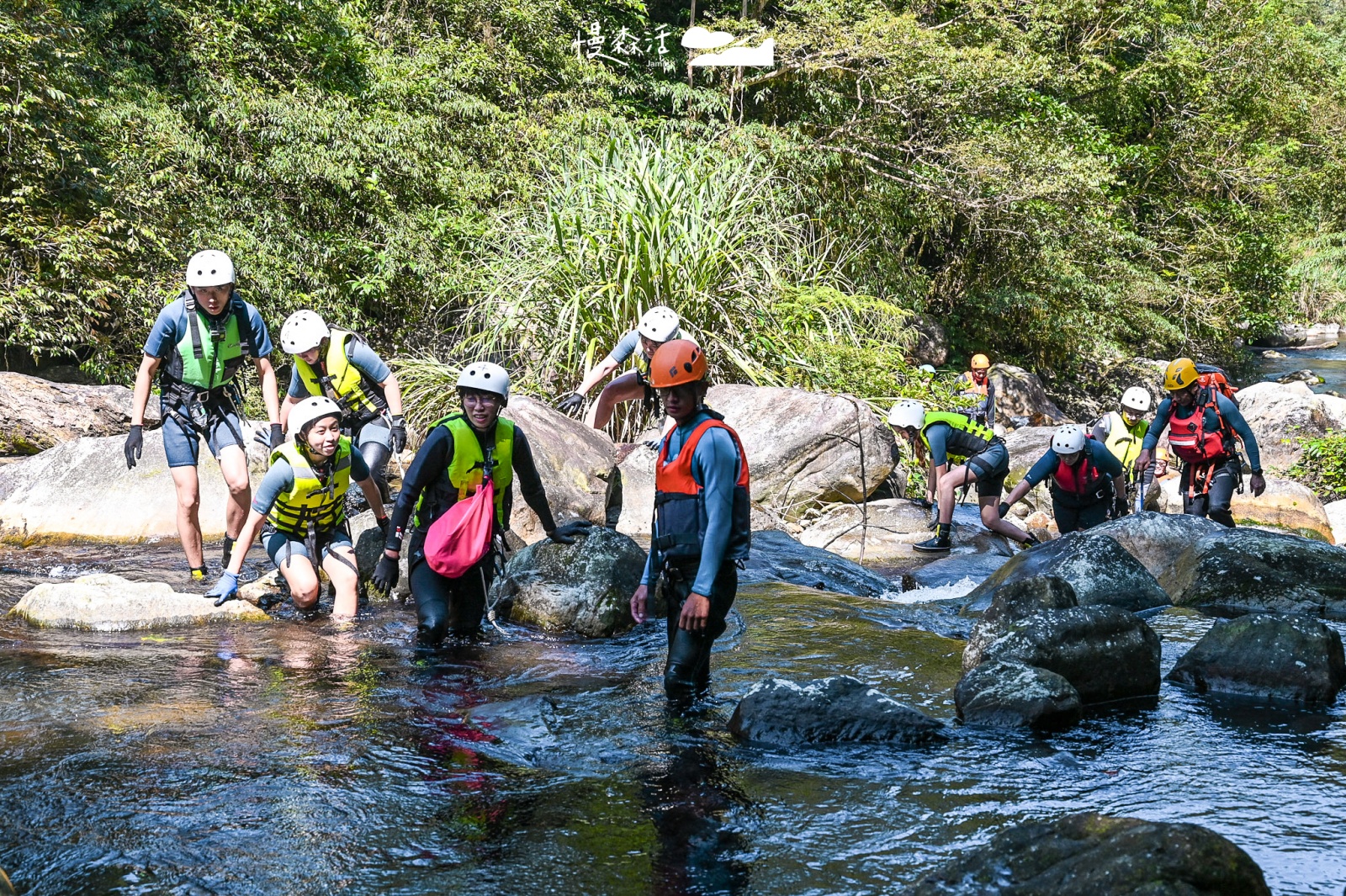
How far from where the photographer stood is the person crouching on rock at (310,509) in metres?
6.36

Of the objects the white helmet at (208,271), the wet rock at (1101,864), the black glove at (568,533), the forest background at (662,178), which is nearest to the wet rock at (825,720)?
the wet rock at (1101,864)

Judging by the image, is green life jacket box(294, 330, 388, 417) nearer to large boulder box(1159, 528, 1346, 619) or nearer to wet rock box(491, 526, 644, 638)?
wet rock box(491, 526, 644, 638)

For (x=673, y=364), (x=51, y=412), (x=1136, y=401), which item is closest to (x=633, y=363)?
(x=1136, y=401)

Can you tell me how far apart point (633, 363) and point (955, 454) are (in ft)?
9.67

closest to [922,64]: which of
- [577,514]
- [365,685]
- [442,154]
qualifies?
[442,154]

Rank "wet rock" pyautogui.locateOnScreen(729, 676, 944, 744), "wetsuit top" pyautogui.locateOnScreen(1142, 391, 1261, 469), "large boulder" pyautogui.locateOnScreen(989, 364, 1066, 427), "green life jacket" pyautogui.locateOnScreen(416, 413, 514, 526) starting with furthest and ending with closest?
1. "large boulder" pyautogui.locateOnScreen(989, 364, 1066, 427)
2. "wetsuit top" pyautogui.locateOnScreen(1142, 391, 1261, 469)
3. "green life jacket" pyautogui.locateOnScreen(416, 413, 514, 526)
4. "wet rock" pyautogui.locateOnScreen(729, 676, 944, 744)

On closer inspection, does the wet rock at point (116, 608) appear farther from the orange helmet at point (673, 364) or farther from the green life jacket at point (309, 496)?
the orange helmet at point (673, 364)

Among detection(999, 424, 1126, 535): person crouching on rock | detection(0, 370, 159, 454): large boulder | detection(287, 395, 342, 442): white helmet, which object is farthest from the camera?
detection(0, 370, 159, 454): large boulder

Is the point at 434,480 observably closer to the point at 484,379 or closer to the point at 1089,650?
the point at 484,379

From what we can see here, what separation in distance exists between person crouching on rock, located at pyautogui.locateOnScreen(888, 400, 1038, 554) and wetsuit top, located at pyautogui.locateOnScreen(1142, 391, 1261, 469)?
1.24 metres

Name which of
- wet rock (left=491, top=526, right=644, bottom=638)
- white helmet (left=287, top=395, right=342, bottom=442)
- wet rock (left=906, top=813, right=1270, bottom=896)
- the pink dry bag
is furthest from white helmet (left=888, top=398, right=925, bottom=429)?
wet rock (left=906, top=813, right=1270, bottom=896)

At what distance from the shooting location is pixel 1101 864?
2.98 meters

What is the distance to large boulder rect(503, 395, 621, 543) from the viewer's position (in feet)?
29.0

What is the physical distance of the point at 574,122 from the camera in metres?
16.6
